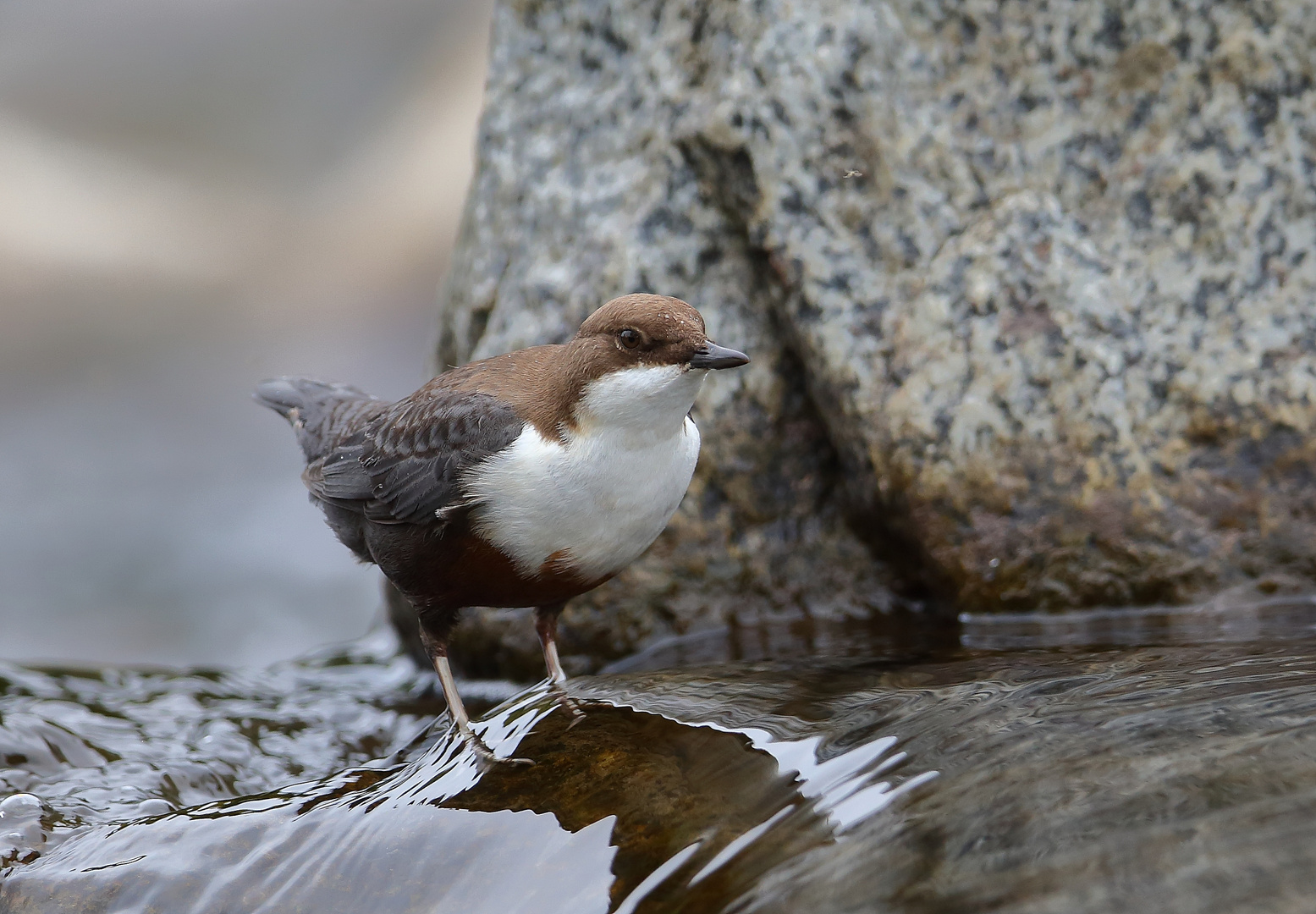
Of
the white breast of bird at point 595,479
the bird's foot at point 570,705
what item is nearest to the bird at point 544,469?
the white breast of bird at point 595,479

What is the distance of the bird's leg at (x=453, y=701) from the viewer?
3182 mm

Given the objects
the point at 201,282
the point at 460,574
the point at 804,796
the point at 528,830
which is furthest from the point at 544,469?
the point at 201,282

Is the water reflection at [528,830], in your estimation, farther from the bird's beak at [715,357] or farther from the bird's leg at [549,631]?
the bird's beak at [715,357]

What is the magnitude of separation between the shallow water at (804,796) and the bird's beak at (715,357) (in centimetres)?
88

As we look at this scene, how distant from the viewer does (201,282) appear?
8742 millimetres

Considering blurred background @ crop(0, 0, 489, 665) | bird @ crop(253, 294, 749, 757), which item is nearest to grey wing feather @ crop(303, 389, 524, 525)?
bird @ crop(253, 294, 749, 757)

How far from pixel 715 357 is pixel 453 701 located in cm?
133

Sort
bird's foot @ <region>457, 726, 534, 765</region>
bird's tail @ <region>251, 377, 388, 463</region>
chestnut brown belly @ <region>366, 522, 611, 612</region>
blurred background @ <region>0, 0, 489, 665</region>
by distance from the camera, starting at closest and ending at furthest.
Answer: bird's foot @ <region>457, 726, 534, 765</region>, chestnut brown belly @ <region>366, 522, 611, 612</region>, bird's tail @ <region>251, 377, 388, 463</region>, blurred background @ <region>0, 0, 489, 665</region>

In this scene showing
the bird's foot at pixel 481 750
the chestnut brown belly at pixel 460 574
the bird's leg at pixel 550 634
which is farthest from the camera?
the bird's leg at pixel 550 634

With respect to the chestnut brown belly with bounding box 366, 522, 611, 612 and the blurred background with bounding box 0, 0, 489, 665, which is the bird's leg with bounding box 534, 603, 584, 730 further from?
the blurred background with bounding box 0, 0, 489, 665

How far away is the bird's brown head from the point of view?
3285 mm

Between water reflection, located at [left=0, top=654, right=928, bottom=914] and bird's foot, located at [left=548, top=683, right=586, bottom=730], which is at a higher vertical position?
bird's foot, located at [left=548, top=683, right=586, bottom=730]

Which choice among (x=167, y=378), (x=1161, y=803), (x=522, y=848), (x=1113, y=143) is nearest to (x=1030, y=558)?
(x=1113, y=143)

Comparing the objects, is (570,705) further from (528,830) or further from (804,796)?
(804,796)
